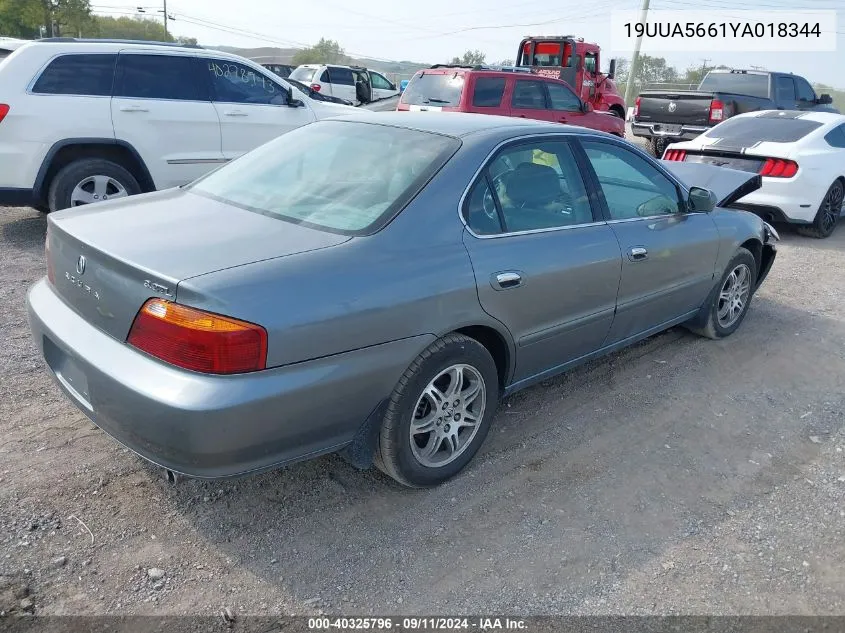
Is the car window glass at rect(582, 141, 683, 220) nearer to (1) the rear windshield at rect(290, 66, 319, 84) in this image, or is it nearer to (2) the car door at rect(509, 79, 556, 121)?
(2) the car door at rect(509, 79, 556, 121)

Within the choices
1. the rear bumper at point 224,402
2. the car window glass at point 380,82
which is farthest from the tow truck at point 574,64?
the rear bumper at point 224,402

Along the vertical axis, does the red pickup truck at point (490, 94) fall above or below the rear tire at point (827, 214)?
above

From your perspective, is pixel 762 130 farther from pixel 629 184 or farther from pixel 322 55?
pixel 322 55

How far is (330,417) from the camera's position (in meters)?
2.58

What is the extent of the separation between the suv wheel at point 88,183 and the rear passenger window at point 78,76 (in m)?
0.64

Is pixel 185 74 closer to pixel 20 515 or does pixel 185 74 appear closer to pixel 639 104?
pixel 20 515

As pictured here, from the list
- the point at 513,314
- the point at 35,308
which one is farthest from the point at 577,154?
the point at 35,308

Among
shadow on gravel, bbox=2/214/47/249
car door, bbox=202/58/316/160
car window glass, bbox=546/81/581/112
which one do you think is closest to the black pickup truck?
car window glass, bbox=546/81/581/112

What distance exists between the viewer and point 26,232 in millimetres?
6824

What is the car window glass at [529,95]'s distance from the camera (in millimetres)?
11417

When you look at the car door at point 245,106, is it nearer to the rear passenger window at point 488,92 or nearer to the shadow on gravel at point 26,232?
the shadow on gravel at point 26,232

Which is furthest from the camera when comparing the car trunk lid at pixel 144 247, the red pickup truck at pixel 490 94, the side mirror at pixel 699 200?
the red pickup truck at pixel 490 94

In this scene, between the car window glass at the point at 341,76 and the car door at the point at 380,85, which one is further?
the car door at the point at 380,85

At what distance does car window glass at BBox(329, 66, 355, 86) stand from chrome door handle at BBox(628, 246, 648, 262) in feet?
66.5
